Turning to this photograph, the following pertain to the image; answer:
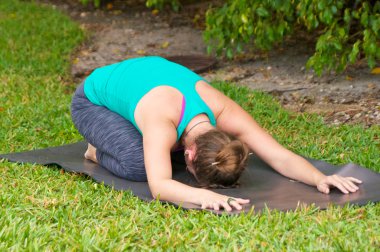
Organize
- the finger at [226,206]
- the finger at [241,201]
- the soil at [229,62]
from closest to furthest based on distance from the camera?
1. the finger at [226,206]
2. the finger at [241,201]
3. the soil at [229,62]

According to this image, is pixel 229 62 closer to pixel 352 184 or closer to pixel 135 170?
pixel 135 170

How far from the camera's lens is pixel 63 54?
29.0ft

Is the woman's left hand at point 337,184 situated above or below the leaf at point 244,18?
below

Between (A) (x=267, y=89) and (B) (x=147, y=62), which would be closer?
(B) (x=147, y=62)

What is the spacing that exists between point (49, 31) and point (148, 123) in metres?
5.48

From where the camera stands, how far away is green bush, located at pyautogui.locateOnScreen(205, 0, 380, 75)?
6.47 meters

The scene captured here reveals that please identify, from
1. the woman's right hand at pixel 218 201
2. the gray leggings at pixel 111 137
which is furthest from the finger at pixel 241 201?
the gray leggings at pixel 111 137

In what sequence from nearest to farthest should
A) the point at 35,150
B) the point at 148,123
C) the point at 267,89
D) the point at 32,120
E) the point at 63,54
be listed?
1. the point at 148,123
2. the point at 35,150
3. the point at 32,120
4. the point at 267,89
5. the point at 63,54

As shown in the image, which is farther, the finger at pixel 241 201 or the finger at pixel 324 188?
the finger at pixel 324 188

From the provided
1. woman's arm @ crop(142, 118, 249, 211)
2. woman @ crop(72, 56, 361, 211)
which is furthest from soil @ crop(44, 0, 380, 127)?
woman's arm @ crop(142, 118, 249, 211)

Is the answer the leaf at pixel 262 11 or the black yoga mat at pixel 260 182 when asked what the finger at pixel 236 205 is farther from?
the leaf at pixel 262 11

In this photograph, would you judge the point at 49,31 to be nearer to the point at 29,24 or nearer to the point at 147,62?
the point at 29,24

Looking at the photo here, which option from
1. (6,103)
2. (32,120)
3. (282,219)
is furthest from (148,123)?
(6,103)

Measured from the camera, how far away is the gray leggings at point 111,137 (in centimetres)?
483
